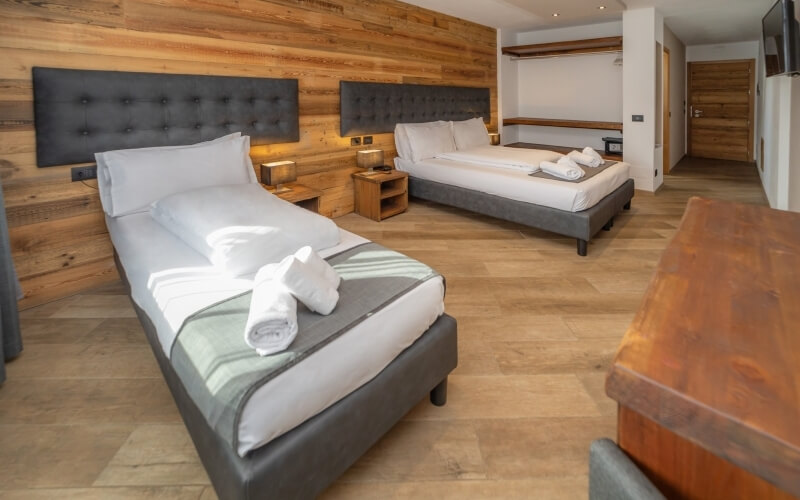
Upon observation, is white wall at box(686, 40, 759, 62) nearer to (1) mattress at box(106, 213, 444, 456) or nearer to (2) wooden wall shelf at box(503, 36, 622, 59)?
(2) wooden wall shelf at box(503, 36, 622, 59)

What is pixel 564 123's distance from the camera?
6254 millimetres

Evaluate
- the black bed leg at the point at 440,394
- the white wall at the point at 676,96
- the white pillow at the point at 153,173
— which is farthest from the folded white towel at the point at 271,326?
the white wall at the point at 676,96

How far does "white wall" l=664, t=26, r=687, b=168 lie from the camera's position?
7061mm

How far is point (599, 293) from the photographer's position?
2.88m

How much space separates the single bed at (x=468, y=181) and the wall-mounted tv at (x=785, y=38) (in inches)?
51.7

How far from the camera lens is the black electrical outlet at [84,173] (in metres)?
2.72

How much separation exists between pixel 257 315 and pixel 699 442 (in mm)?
1051

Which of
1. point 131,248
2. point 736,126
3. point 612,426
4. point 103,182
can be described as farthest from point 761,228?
point 736,126

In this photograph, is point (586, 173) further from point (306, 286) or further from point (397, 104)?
point (306, 286)

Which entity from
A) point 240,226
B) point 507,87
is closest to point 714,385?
point 240,226

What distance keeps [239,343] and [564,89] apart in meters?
6.65

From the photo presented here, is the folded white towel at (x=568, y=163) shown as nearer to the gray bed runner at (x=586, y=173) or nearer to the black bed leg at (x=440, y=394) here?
the gray bed runner at (x=586, y=173)

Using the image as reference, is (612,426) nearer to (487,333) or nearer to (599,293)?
(487,333)

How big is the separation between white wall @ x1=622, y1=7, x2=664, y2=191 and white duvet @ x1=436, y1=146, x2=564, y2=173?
5.17 feet
